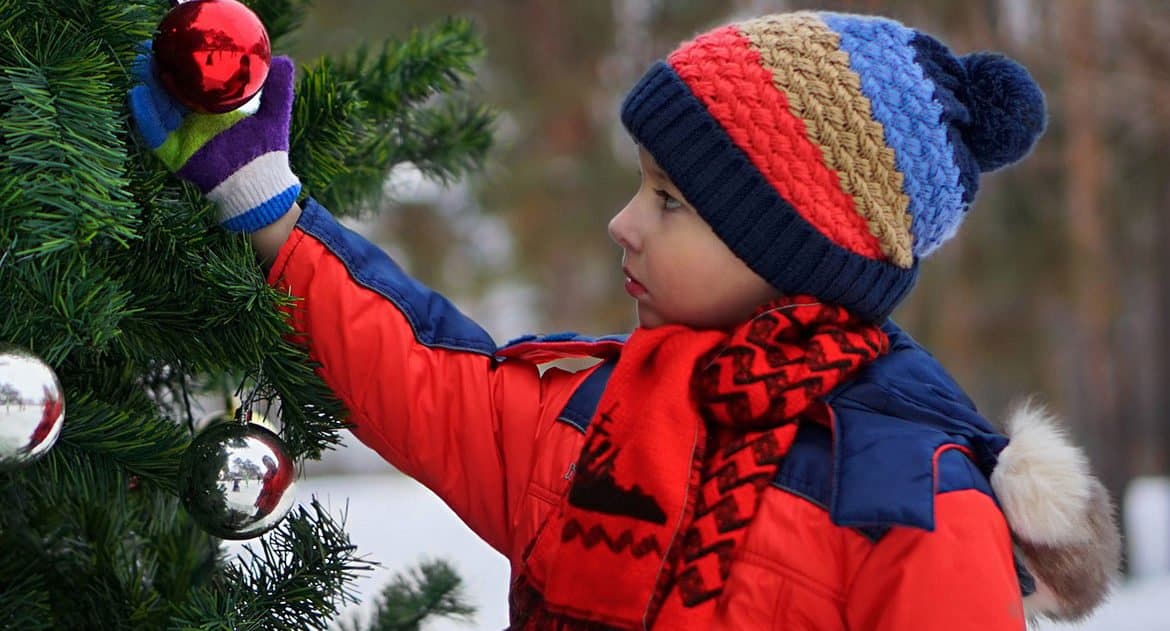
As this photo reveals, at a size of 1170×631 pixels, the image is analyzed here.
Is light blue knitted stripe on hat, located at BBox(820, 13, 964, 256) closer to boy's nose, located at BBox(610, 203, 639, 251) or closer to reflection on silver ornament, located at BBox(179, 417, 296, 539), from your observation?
boy's nose, located at BBox(610, 203, 639, 251)

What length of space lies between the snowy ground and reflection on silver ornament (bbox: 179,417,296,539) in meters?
2.48

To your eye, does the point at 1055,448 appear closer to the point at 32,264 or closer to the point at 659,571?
the point at 659,571

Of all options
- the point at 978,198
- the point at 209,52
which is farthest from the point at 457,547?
the point at 209,52

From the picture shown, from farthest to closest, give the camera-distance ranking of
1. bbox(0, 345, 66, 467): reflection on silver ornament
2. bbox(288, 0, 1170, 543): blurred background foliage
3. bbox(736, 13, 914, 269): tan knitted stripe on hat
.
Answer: bbox(288, 0, 1170, 543): blurred background foliage
bbox(736, 13, 914, 269): tan knitted stripe on hat
bbox(0, 345, 66, 467): reflection on silver ornament

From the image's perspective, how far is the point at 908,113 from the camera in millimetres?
1328

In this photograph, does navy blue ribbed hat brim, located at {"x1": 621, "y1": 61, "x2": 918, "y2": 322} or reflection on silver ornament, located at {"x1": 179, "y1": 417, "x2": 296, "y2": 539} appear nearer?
reflection on silver ornament, located at {"x1": 179, "y1": 417, "x2": 296, "y2": 539}

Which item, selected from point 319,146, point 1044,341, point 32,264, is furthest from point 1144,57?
point 32,264

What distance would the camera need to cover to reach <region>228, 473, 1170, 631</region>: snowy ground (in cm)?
450

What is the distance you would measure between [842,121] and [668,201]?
9.0 inches

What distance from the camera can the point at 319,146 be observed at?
121 centimetres

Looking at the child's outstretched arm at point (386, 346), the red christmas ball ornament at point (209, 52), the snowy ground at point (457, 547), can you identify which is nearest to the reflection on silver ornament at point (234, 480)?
the child's outstretched arm at point (386, 346)

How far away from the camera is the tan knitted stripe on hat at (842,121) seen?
51.5 inches

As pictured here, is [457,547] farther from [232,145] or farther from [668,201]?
[232,145]

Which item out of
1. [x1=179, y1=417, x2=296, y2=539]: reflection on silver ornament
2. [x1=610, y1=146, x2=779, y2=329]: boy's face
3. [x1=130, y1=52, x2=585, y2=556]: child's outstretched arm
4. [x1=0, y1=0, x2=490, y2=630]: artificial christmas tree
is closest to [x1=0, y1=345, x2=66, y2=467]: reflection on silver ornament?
[x1=0, y1=0, x2=490, y2=630]: artificial christmas tree
